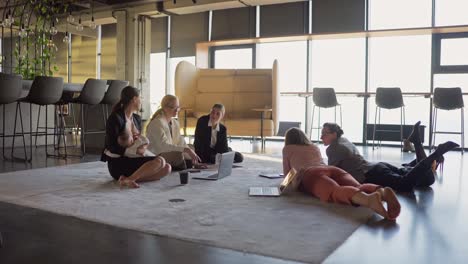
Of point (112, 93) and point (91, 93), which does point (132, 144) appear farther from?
point (112, 93)

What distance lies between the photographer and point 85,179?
3.97 m

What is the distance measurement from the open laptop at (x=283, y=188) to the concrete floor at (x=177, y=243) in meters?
0.77

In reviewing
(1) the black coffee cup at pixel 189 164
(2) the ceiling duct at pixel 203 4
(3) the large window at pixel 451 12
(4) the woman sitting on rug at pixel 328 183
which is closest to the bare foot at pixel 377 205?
(4) the woman sitting on rug at pixel 328 183

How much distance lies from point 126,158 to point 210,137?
49.9 inches

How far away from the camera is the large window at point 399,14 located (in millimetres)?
7609

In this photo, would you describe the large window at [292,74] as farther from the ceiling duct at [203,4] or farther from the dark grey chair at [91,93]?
the dark grey chair at [91,93]

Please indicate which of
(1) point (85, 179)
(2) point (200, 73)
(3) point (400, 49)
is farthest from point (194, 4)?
(1) point (85, 179)

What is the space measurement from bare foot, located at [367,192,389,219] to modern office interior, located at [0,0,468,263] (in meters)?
0.06

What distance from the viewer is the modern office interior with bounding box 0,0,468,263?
2182 mm

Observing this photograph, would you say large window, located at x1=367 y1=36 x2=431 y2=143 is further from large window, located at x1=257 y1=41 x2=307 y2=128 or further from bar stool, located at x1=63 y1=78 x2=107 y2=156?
bar stool, located at x1=63 y1=78 x2=107 y2=156

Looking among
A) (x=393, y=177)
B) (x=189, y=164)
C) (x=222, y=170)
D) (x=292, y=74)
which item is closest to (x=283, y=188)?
(x=222, y=170)

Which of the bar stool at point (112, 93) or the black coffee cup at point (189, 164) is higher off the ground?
the bar stool at point (112, 93)

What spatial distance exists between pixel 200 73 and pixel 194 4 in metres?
1.77

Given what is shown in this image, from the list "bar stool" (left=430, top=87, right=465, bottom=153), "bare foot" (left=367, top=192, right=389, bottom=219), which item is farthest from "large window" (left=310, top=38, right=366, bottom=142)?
"bare foot" (left=367, top=192, right=389, bottom=219)
